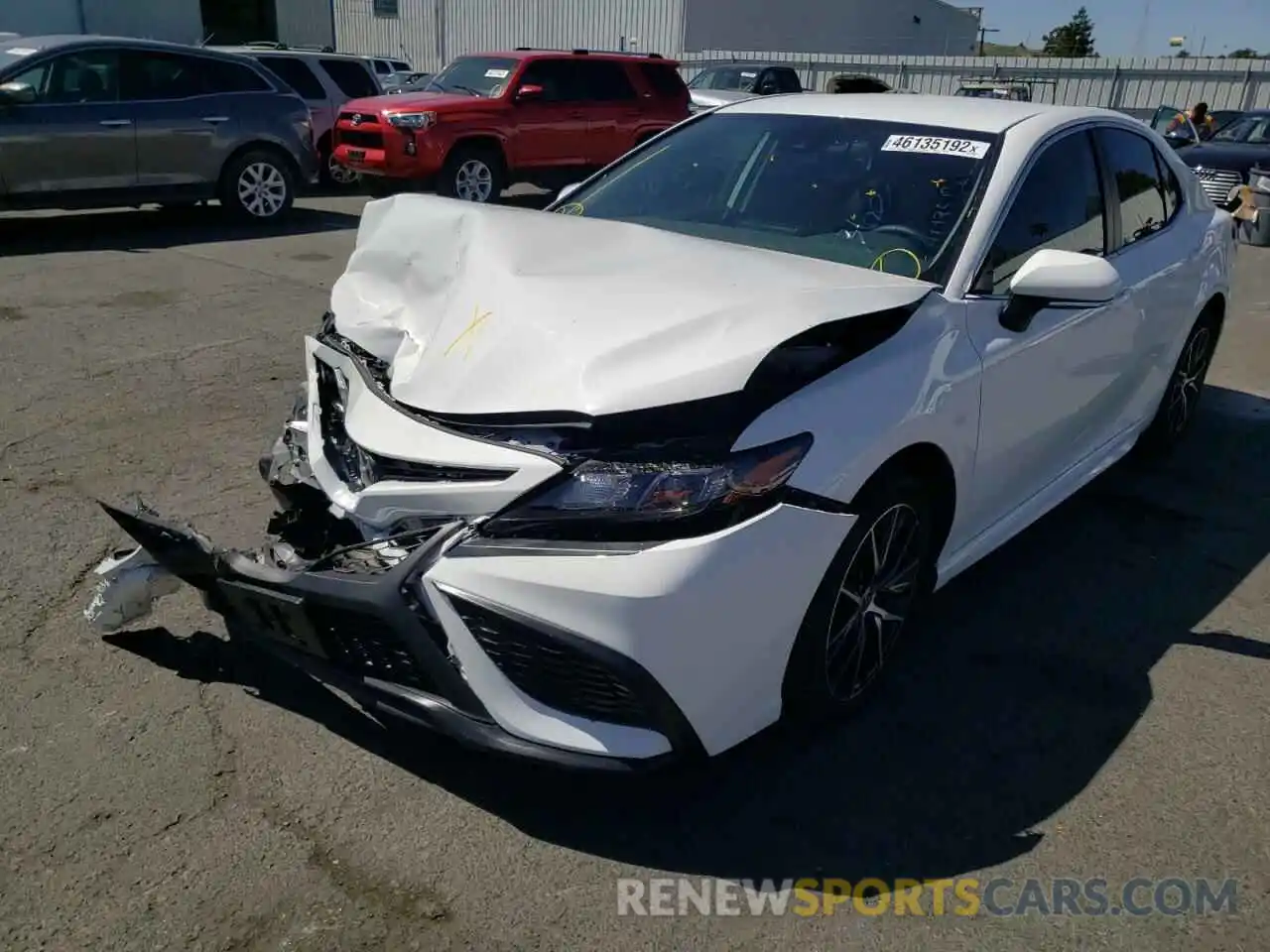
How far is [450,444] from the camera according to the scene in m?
2.54

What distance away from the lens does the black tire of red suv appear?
12.7m

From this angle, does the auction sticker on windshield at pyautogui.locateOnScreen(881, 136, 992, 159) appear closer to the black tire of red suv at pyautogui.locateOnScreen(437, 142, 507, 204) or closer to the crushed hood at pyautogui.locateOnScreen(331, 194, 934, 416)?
the crushed hood at pyautogui.locateOnScreen(331, 194, 934, 416)

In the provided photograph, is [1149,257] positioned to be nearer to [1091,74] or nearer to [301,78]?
[301,78]

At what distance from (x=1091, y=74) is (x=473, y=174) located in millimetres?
24154

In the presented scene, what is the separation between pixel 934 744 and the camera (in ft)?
10.0

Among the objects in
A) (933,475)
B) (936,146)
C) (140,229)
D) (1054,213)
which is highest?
(936,146)

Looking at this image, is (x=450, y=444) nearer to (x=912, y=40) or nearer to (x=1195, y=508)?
(x=1195, y=508)

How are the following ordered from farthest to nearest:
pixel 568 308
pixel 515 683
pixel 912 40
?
pixel 912 40 → pixel 568 308 → pixel 515 683

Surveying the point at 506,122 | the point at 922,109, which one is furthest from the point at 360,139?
the point at 922,109

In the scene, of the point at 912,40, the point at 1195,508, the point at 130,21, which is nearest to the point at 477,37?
the point at 130,21

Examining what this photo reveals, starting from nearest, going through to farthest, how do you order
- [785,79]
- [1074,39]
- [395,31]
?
1. [785,79]
2. [395,31]
3. [1074,39]

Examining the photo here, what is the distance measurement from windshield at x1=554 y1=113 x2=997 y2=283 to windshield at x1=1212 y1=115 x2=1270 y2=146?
44.2 ft

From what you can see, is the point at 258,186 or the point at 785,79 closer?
the point at 258,186

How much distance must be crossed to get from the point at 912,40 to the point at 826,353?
50020 millimetres
